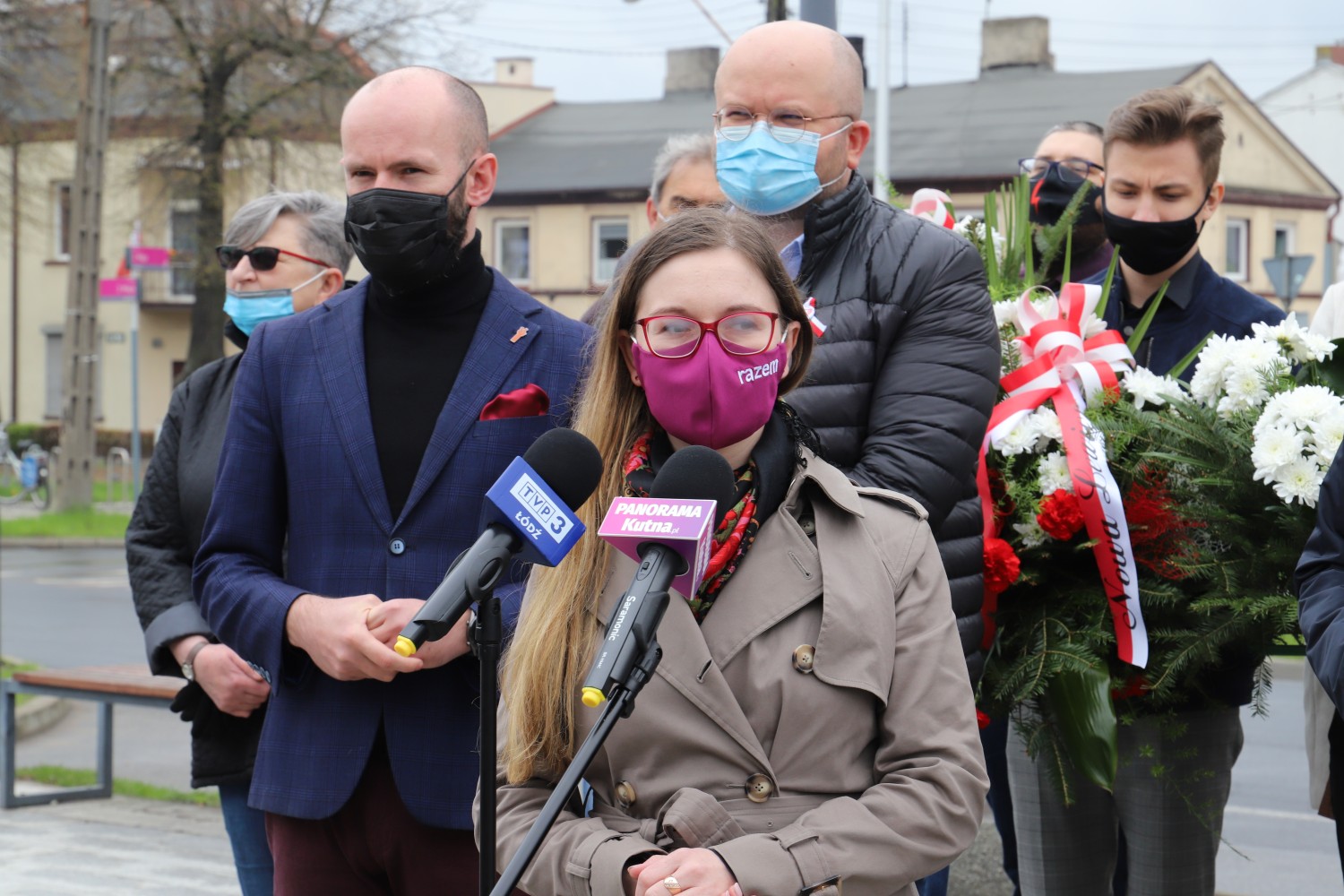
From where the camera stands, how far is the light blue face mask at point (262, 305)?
177 inches

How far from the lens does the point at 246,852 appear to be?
4.02 metres

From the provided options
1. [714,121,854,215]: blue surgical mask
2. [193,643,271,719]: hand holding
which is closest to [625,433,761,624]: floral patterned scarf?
[714,121,854,215]: blue surgical mask

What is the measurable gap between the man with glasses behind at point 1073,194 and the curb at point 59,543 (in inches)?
790

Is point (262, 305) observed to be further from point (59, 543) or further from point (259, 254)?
point (59, 543)

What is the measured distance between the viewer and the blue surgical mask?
Answer: 3520 mm

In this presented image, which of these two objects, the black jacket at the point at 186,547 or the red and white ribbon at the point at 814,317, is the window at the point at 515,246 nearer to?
the black jacket at the point at 186,547

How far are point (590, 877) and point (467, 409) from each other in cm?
124

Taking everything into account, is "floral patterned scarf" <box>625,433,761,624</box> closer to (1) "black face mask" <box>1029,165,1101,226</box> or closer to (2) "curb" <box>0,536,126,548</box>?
(1) "black face mask" <box>1029,165,1101,226</box>

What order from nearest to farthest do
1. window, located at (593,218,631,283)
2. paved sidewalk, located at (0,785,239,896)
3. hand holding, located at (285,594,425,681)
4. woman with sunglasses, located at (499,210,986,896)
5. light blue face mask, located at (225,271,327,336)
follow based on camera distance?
1. woman with sunglasses, located at (499,210,986,896)
2. hand holding, located at (285,594,425,681)
3. light blue face mask, located at (225,271,327,336)
4. paved sidewalk, located at (0,785,239,896)
5. window, located at (593,218,631,283)

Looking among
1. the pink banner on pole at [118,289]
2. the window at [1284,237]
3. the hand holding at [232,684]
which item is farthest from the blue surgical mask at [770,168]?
the window at [1284,237]

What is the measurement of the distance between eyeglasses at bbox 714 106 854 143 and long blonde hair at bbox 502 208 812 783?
92 centimetres

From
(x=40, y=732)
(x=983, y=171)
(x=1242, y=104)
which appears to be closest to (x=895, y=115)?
(x=983, y=171)

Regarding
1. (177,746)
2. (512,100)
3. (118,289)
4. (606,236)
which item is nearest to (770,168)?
(177,746)

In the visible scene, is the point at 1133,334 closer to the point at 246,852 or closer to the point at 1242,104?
the point at 246,852
